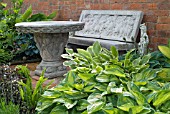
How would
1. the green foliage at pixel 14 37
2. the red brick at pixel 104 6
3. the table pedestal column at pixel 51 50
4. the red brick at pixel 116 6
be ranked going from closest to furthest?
the table pedestal column at pixel 51 50
the red brick at pixel 116 6
the red brick at pixel 104 6
the green foliage at pixel 14 37

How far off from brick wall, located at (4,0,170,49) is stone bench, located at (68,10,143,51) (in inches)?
4.0

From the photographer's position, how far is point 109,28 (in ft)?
17.1

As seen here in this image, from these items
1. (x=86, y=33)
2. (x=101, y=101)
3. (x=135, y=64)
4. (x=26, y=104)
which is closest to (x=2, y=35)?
(x=86, y=33)

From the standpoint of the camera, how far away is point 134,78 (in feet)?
8.61

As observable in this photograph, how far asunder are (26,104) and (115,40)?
240 centimetres

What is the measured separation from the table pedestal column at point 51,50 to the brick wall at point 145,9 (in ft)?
3.82

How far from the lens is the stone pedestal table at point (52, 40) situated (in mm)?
4301

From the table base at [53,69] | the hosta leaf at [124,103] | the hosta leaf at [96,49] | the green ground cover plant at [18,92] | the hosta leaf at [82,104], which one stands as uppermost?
the hosta leaf at [96,49]

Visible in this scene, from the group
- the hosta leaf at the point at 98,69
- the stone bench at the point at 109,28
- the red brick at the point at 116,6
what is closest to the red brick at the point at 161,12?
the stone bench at the point at 109,28

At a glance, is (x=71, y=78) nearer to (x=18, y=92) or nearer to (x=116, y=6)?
(x=18, y=92)

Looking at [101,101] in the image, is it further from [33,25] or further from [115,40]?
[115,40]

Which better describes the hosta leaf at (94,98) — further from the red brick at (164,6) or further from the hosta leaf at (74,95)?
the red brick at (164,6)

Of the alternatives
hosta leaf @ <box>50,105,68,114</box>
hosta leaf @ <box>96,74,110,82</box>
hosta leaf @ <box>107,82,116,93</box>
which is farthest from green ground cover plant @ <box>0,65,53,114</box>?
hosta leaf @ <box>107,82,116,93</box>

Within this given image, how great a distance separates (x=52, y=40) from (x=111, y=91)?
2412 millimetres
